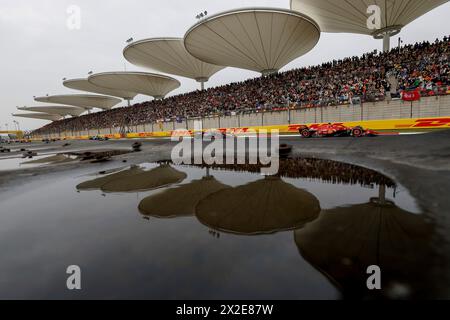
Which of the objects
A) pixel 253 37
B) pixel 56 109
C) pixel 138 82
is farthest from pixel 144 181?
pixel 56 109

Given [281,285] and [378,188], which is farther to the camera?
[378,188]

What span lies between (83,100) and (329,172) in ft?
298

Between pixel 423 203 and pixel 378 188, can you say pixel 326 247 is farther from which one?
pixel 378 188

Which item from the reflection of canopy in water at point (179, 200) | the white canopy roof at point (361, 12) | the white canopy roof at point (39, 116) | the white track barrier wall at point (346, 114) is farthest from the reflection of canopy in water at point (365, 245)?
the white canopy roof at point (39, 116)

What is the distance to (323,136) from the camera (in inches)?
713

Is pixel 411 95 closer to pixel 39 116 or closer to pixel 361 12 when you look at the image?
pixel 361 12

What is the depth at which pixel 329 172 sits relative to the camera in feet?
28.0

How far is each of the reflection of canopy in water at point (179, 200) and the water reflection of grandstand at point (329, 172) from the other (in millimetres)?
2657

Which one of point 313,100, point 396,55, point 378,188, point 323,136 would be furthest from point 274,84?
point 378,188

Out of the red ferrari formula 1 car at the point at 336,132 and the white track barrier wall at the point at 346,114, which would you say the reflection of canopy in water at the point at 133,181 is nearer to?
the red ferrari formula 1 car at the point at 336,132

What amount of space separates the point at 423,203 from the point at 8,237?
27.3ft

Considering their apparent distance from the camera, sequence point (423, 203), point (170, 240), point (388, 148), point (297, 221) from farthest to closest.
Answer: point (388, 148) → point (423, 203) → point (297, 221) → point (170, 240)

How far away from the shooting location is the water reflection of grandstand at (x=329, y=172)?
7.03 m

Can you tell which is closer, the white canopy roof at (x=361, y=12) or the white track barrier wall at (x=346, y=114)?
the white track barrier wall at (x=346, y=114)
